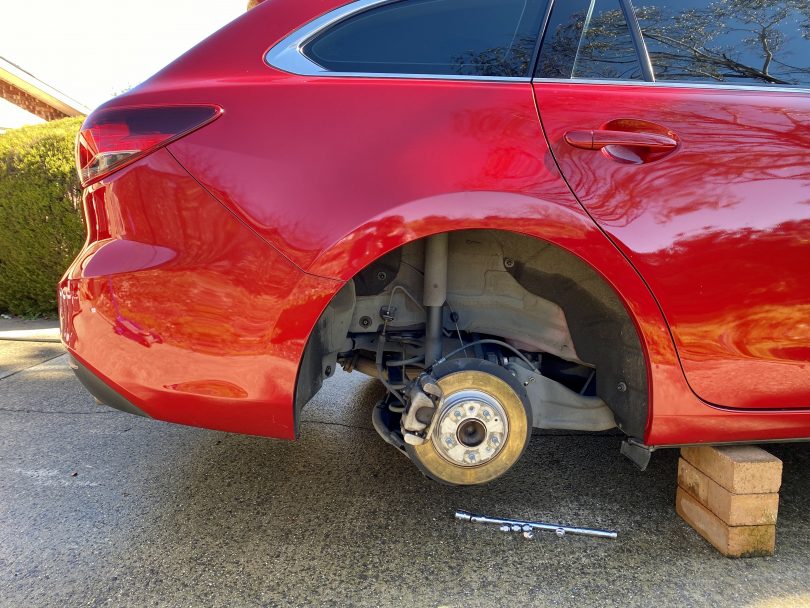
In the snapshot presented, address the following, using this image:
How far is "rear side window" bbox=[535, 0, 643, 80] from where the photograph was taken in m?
1.71

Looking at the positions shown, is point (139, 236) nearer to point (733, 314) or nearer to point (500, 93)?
point (500, 93)

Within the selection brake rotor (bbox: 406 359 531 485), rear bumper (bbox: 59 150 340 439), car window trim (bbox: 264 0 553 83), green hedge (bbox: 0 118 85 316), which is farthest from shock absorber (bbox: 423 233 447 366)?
green hedge (bbox: 0 118 85 316)

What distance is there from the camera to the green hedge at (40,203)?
507cm

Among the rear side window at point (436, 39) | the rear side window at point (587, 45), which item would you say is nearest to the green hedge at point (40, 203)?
the rear side window at point (436, 39)

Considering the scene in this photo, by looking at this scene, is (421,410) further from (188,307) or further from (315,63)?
(315,63)

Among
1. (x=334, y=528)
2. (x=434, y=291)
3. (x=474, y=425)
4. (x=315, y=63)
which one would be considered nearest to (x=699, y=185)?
(x=434, y=291)

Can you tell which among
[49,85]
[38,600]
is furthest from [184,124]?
[49,85]

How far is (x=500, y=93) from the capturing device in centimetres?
163

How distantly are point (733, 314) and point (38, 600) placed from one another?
2.29 metres

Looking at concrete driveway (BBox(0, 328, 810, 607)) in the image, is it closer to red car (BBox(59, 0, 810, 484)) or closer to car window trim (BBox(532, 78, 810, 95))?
red car (BBox(59, 0, 810, 484))

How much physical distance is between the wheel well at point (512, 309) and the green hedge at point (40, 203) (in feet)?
14.1

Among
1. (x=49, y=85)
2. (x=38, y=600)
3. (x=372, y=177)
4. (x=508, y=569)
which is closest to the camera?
(x=372, y=177)

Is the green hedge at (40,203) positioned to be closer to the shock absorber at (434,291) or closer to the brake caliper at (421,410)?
the shock absorber at (434,291)

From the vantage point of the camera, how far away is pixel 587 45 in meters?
1.73
